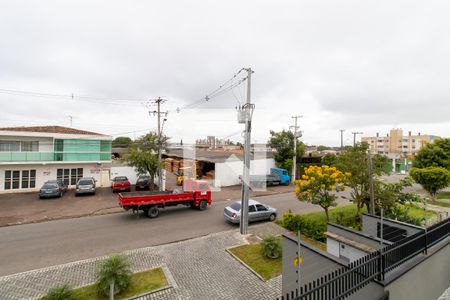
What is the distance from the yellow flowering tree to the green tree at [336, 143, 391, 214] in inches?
35.5

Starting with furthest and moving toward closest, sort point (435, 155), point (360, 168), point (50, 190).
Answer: point (435, 155), point (50, 190), point (360, 168)

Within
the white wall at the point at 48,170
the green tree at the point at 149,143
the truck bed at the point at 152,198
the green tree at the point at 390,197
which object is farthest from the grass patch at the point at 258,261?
the white wall at the point at 48,170

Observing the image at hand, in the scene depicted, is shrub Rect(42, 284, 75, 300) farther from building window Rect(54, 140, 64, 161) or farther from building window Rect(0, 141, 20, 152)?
building window Rect(0, 141, 20, 152)

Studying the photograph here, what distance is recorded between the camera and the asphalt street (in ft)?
30.1

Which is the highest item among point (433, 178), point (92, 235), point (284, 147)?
point (284, 147)

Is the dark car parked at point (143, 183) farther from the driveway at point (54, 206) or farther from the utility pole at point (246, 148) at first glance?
the utility pole at point (246, 148)

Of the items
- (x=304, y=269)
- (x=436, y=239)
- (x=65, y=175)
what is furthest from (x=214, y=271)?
(x=65, y=175)

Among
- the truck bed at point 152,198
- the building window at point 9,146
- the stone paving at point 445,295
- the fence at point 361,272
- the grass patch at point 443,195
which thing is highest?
the building window at point 9,146

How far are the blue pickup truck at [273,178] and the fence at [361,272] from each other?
19.4m

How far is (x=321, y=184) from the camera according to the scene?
1194 cm

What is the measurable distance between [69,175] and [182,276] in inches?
788

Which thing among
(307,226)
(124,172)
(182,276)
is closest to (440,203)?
(307,226)

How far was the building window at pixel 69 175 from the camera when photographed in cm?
2197

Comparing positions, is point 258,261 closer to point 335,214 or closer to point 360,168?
point 360,168
